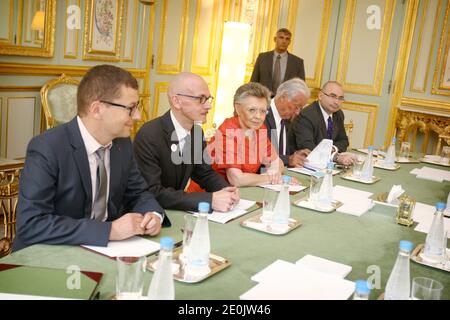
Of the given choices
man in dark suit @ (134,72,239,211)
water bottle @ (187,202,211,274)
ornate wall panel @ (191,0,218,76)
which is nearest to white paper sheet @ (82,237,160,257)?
water bottle @ (187,202,211,274)

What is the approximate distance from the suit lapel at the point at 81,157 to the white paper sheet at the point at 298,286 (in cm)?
79

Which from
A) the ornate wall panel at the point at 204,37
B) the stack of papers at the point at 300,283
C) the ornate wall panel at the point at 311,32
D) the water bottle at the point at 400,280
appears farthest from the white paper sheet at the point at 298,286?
the ornate wall panel at the point at 311,32

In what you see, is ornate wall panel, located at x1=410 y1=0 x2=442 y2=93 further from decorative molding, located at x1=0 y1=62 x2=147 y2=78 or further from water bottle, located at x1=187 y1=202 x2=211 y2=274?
water bottle, located at x1=187 y1=202 x2=211 y2=274

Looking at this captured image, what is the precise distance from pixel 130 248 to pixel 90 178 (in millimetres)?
394

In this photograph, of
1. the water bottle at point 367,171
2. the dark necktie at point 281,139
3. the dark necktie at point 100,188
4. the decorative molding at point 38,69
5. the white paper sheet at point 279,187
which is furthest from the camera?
the decorative molding at point 38,69

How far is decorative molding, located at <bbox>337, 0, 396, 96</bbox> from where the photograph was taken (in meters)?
6.79

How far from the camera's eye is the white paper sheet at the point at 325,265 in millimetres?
1678

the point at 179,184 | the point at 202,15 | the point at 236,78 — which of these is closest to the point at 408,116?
the point at 236,78

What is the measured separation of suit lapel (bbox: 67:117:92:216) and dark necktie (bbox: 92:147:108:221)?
0.21 feet

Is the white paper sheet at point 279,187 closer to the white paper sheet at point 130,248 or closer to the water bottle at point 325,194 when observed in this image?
the water bottle at point 325,194

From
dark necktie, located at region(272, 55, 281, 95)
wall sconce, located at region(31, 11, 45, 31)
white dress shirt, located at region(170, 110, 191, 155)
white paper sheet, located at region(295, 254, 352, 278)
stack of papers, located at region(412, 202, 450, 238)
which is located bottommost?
stack of papers, located at region(412, 202, 450, 238)

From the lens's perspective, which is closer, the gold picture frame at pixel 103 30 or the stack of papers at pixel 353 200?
the stack of papers at pixel 353 200

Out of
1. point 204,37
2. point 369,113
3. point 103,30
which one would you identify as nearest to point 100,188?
point 103,30

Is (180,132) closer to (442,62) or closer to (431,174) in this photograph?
(431,174)
